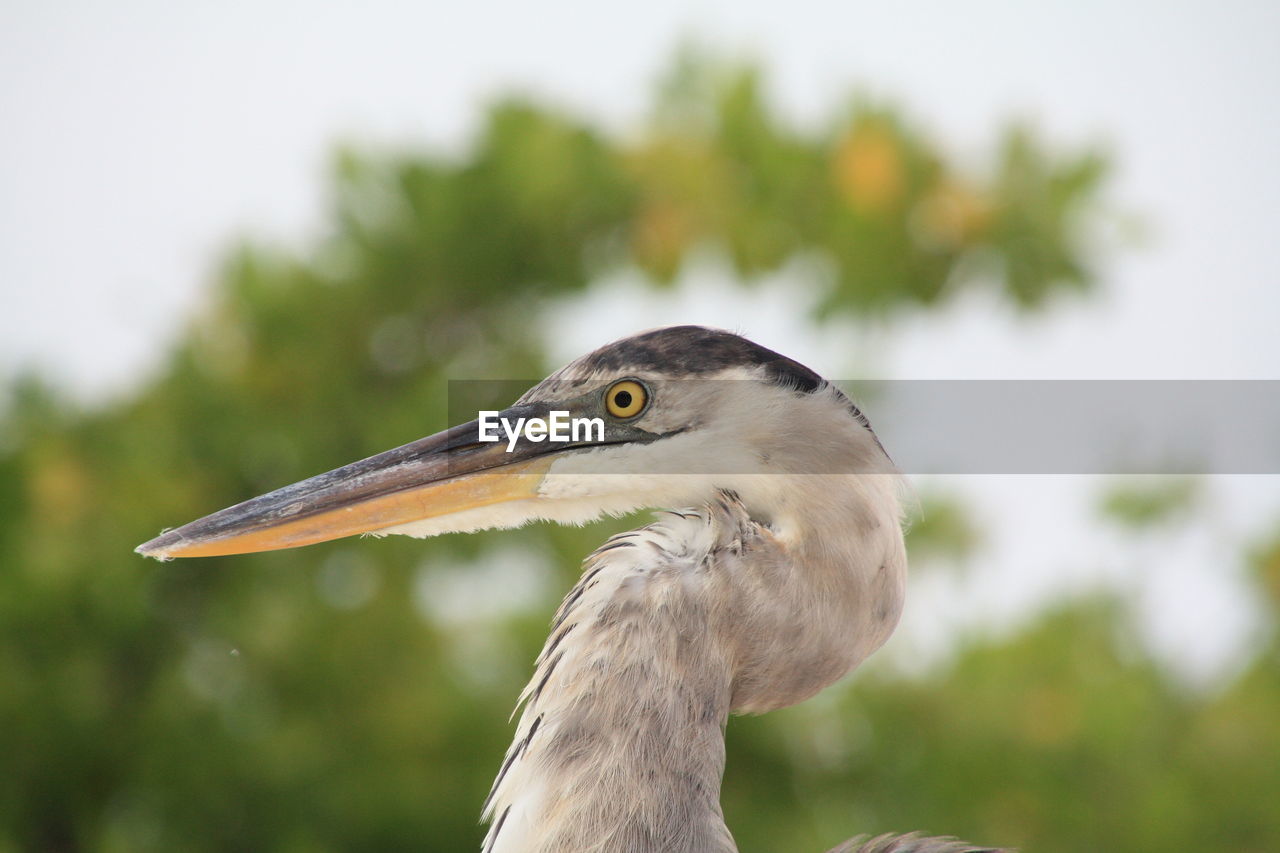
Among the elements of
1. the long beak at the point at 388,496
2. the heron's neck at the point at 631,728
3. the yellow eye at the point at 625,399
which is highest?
the yellow eye at the point at 625,399

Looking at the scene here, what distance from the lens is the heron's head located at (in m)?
1.27

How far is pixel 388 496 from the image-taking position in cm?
133

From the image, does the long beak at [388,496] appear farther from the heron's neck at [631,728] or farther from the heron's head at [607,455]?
the heron's neck at [631,728]

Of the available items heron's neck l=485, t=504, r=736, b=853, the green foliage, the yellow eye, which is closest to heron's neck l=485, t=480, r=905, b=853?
heron's neck l=485, t=504, r=736, b=853

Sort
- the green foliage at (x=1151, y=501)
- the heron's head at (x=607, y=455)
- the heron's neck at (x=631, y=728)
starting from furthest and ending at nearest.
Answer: the green foliage at (x=1151, y=501), the heron's head at (x=607, y=455), the heron's neck at (x=631, y=728)

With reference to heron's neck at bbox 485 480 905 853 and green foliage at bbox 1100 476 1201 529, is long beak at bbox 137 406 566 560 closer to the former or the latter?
heron's neck at bbox 485 480 905 853

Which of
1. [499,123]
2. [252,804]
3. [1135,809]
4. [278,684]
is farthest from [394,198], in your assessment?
[1135,809]

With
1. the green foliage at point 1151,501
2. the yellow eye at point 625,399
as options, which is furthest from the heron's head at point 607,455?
the green foliage at point 1151,501

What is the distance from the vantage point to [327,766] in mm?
3451

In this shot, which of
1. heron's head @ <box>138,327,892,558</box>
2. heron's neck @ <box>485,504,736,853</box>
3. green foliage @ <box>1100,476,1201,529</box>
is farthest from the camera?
green foliage @ <box>1100,476,1201,529</box>

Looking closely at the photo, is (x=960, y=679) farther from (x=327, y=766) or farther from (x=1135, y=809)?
(x=327, y=766)

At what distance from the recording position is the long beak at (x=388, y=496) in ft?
4.35

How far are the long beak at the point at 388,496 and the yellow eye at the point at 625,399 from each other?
0.28ft

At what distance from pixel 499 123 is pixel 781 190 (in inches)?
36.2
